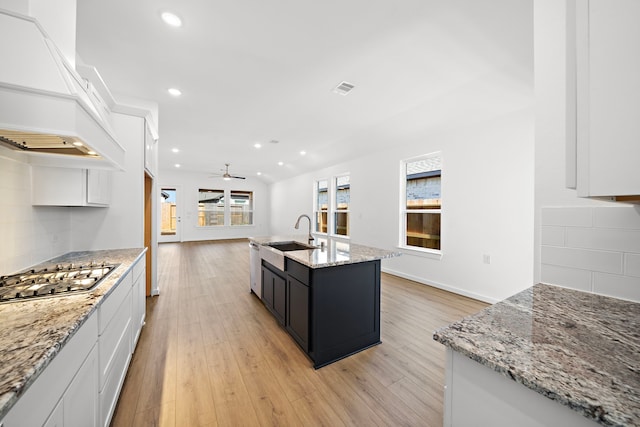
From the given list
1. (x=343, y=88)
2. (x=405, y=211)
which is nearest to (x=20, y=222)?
(x=343, y=88)

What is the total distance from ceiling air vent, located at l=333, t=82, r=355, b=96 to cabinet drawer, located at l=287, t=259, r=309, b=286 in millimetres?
2141

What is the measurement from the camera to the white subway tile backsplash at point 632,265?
99cm

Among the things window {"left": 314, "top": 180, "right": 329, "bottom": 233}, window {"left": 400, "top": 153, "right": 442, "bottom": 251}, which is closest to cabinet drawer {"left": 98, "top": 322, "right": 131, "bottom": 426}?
window {"left": 400, "top": 153, "right": 442, "bottom": 251}

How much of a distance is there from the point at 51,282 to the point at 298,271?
5.17 ft

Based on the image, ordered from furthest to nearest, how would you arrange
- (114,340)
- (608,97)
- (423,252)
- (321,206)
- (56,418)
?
1. (321,206)
2. (423,252)
3. (114,340)
4. (56,418)
5. (608,97)

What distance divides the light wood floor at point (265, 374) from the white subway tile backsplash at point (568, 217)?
4.43 ft

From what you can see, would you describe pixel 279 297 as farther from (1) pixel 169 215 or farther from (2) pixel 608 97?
(1) pixel 169 215

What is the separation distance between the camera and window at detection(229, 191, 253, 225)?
10.2m

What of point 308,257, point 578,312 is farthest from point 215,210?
point 578,312

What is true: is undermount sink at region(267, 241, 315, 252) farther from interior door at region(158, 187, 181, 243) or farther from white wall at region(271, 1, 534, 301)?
interior door at region(158, 187, 181, 243)

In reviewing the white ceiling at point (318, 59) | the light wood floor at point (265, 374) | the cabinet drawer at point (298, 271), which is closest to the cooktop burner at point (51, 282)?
the light wood floor at point (265, 374)

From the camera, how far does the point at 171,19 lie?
1892mm

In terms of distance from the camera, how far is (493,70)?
8.14 ft

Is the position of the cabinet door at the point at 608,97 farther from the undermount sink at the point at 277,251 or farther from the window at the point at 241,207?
the window at the point at 241,207
